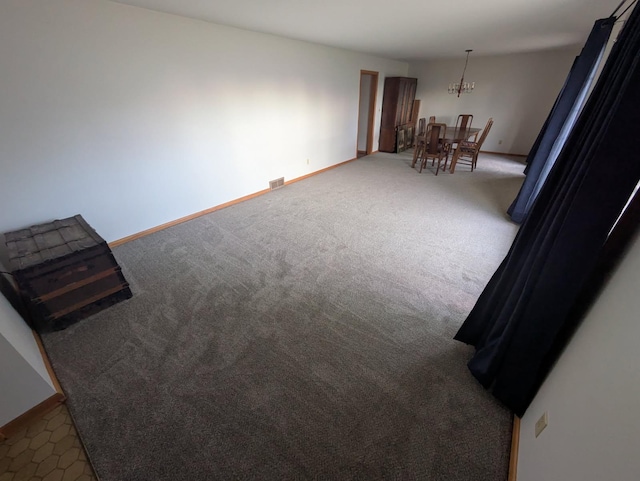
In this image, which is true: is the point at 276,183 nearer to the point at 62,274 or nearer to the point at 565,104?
the point at 62,274

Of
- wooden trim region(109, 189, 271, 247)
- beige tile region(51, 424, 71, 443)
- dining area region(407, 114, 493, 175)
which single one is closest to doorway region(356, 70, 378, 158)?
dining area region(407, 114, 493, 175)

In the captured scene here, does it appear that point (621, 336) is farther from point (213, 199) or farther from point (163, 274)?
point (213, 199)

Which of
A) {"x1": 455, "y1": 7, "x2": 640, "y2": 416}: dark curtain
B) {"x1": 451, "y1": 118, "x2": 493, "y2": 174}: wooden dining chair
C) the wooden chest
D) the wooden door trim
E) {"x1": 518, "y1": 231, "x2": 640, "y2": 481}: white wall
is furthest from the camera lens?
the wooden door trim

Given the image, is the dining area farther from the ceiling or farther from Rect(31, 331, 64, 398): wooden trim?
Rect(31, 331, 64, 398): wooden trim

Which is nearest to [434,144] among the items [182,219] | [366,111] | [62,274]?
[366,111]

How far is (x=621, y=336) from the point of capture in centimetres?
75

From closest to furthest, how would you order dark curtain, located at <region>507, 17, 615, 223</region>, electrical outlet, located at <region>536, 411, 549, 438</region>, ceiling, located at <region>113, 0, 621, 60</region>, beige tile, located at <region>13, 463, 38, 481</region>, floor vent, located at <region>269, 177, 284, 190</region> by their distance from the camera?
electrical outlet, located at <region>536, 411, 549, 438</region>, beige tile, located at <region>13, 463, 38, 481</region>, ceiling, located at <region>113, 0, 621, 60</region>, dark curtain, located at <region>507, 17, 615, 223</region>, floor vent, located at <region>269, 177, 284, 190</region>

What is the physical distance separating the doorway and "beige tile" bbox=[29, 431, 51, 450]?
6553mm

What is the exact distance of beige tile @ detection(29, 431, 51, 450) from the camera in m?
1.27

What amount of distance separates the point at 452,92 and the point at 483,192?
383 centimetres

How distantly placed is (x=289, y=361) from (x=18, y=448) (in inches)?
53.2

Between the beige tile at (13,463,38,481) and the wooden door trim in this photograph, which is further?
the wooden door trim

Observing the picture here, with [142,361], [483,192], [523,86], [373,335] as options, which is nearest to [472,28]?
[483,192]

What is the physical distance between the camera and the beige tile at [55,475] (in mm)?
1157
